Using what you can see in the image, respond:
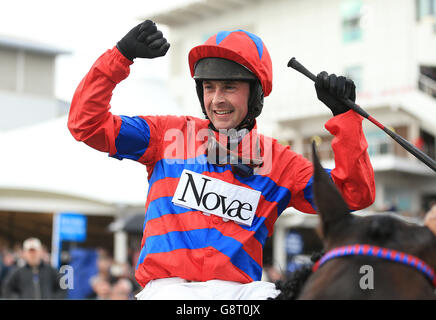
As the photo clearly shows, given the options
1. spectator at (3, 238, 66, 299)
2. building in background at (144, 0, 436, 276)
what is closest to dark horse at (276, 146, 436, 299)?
spectator at (3, 238, 66, 299)

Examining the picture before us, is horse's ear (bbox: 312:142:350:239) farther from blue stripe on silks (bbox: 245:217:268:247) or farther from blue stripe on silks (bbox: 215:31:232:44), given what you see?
blue stripe on silks (bbox: 215:31:232:44)

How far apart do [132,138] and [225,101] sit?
0.41 metres

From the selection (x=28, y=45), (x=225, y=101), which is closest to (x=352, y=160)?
(x=225, y=101)

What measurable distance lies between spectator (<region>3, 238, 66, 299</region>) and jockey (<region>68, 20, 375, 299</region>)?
5.67 meters

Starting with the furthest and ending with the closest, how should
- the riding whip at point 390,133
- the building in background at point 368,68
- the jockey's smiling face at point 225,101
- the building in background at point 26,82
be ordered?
the building in background at point 368,68 < the building in background at point 26,82 < the jockey's smiling face at point 225,101 < the riding whip at point 390,133

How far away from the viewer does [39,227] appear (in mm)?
15453

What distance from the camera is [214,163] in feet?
7.87

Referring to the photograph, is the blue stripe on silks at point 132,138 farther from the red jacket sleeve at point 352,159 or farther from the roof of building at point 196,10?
the roof of building at point 196,10

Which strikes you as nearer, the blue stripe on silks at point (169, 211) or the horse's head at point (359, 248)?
the horse's head at point (359, 248)

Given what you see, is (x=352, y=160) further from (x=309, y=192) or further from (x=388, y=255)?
(x=388, y=255)

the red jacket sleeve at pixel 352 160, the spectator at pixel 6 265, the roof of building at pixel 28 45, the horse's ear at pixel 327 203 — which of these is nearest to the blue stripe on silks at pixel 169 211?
the red jacket sleeve at pixel 352 160

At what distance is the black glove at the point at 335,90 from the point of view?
2242mm

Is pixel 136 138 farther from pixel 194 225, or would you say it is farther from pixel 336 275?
pixel 336 275
